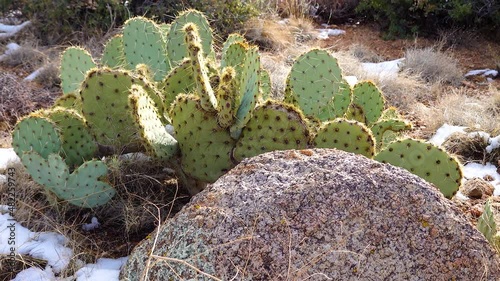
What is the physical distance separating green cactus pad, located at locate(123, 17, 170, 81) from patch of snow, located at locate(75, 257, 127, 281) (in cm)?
158

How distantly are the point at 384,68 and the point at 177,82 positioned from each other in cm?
362

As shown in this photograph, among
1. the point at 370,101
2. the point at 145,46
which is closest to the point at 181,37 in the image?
the point at 145,46

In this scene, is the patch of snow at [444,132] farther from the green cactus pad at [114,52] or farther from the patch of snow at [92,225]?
the patch of snow at [92,225]

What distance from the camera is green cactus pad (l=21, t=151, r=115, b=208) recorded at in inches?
129

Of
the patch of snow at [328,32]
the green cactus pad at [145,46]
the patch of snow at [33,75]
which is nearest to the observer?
the green cactus pad at [145,46]

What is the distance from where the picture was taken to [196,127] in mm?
3385

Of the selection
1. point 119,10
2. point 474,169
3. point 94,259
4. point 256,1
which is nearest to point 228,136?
point 94,259

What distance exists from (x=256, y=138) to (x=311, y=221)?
3.40 ft

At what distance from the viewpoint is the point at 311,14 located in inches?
358

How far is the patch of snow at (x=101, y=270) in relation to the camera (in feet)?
9.49

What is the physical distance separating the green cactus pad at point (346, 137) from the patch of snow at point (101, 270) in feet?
3.91

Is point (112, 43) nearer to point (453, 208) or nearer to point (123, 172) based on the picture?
point (123, 172)

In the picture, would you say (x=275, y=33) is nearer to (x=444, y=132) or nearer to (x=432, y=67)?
(x=432, y=67)

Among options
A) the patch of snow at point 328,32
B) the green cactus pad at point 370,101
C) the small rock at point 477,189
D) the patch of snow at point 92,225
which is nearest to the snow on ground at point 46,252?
the patch of snow at point 92,225
